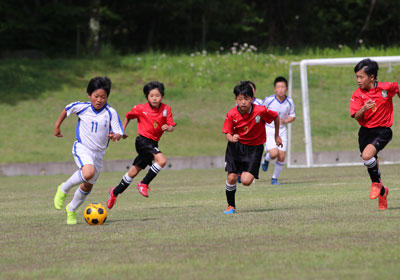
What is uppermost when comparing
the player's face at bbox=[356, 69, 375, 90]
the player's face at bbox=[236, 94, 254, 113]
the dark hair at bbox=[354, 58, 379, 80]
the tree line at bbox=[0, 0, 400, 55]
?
the tree line at bbox=[0, 0, 400, 55]

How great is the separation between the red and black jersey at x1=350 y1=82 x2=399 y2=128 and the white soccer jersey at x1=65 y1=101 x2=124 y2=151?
281 cm

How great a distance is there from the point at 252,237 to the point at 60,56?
28.6 m

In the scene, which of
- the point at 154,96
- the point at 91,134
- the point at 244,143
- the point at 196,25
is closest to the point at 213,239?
the point at 244,143

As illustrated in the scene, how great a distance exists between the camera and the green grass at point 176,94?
23.9 metres

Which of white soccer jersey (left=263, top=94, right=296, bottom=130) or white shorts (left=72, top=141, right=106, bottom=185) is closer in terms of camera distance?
white shorts (left=72, top=141, right=106, bottom=185)

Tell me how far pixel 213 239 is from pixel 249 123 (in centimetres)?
275

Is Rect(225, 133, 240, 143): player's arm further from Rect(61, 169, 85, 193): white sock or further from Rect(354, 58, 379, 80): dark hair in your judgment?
Rect(61, 169, 85, 193): white sock

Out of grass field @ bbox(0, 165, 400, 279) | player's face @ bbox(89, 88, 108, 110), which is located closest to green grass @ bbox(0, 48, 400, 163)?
grass field @ bbox(0, 165, 400, 279)

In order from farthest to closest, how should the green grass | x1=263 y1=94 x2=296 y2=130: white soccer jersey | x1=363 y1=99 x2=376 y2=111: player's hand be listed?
the green grass → x1=263 y1=94 x2=296 y2=130: white soccer jersey → x1=363 y1=99 x2=376 y2=111: player's hand

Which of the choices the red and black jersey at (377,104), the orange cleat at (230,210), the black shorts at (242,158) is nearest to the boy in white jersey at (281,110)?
the black shorts at (242,158)

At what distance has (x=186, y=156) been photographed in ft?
77.0

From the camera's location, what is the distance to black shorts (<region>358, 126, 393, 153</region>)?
9062 mm

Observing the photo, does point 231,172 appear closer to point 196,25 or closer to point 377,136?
point 377,136

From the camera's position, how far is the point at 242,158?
9492mm
